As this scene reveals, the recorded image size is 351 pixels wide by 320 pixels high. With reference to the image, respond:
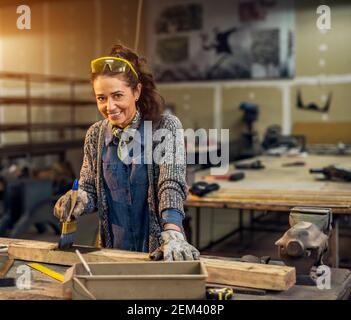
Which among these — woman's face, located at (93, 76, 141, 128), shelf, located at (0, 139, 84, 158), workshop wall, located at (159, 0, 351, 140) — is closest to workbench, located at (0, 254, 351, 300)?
woman's face, located at (93, 76, 141, 128)

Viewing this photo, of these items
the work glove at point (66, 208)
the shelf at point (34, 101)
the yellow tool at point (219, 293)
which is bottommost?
the yellow tool at point (219, 293)

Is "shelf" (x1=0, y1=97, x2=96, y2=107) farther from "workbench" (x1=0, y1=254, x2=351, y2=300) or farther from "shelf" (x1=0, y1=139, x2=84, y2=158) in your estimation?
"workbench" (x1=0, y1=254, x2=351, y2=300)

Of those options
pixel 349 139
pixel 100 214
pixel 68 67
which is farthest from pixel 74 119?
Answer: pixel 100 214

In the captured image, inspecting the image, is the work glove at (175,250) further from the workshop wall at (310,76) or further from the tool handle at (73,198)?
the workshop wall at (310,76)

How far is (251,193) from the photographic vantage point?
3178mm

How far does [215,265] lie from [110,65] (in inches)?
31.5

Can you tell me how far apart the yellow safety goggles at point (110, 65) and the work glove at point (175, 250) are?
62 cm

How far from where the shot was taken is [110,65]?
6.20 feet

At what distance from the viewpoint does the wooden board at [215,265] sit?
151 cm

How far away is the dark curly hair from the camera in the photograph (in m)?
1.99

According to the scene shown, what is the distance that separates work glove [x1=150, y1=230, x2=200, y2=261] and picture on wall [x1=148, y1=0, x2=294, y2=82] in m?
6.74

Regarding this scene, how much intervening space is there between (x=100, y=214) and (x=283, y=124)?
6395mm

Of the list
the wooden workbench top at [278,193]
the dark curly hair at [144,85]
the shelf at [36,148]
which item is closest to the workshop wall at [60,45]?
the shelf at [36,148]

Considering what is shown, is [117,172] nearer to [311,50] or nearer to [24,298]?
[24,298]
